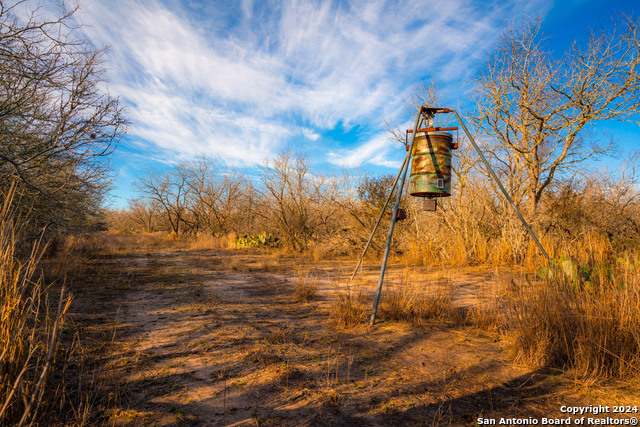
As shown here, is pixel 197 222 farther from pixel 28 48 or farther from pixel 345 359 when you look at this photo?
pixel 345 359

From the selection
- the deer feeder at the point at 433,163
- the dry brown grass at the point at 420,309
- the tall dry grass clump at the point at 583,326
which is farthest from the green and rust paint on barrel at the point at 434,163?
the tall dry grass clump at the point at 583,326

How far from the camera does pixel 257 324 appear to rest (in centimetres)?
407

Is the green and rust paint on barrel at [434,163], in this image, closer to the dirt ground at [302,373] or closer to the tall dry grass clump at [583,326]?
the tall dry grass clump at [583,326]

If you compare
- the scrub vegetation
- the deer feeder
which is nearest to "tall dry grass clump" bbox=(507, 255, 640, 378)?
the scrub vegetation

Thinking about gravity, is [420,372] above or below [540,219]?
below

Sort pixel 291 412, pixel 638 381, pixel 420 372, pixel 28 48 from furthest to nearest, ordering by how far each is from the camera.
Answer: pixel 28 48 → pixel 420 372 → pixel 638 381 → pixel 291 412

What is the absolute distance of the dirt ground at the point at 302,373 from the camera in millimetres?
2098

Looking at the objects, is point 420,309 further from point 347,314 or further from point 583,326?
point 583,326

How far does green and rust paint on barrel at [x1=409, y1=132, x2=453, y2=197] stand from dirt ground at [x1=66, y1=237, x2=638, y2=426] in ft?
6.07

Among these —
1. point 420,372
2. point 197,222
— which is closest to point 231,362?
point 420,372

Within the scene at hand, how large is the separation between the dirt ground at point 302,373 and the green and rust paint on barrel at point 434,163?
185cm

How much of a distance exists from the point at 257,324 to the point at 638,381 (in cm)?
377

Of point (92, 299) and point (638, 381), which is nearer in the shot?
point (638, 381)

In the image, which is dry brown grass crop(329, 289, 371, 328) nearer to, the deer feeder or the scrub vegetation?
the scrub vegetation
